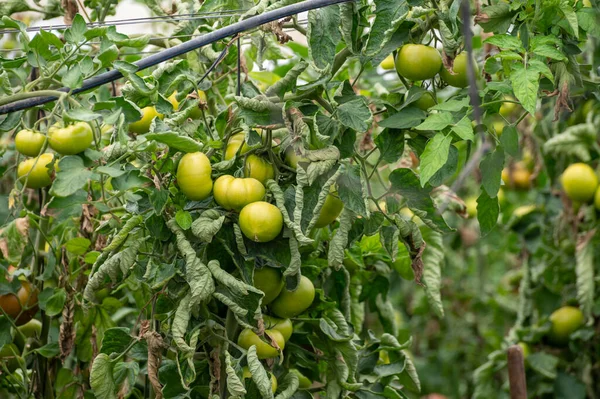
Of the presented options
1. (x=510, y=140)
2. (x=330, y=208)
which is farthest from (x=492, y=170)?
(x=330, y=208)

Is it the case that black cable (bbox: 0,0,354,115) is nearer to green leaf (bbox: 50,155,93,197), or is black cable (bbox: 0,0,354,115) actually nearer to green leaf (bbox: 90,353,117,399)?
green leaf (bbox: 50,155,93,197)

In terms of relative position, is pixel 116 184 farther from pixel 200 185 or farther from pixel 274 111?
pixel 274 111

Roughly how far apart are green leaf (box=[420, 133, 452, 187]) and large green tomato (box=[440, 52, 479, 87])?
0.12 meters

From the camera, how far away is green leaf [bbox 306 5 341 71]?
1.12 m

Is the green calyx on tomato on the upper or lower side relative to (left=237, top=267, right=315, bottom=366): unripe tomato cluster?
lower

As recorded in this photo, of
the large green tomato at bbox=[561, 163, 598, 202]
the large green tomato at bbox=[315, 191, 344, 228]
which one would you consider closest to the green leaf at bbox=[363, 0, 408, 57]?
the large green tomato at bbox=[315, 191, 344, 228]

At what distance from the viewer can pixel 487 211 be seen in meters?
1.23

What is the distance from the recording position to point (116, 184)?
3.55ft

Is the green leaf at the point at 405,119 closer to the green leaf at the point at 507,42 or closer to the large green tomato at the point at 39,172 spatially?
the green leaf at the point at 507,42

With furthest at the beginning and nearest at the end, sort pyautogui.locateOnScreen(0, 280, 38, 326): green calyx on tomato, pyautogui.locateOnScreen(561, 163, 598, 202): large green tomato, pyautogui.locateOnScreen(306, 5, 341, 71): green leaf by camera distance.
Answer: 1. pyautogui.locateOnScreen(561, 163, 598, 202): large green tomato
2. pyautogui.locateOnScreen(0, 280, 38, 326): green calyx on tomato
3. pyautogui.locateOnScreen(306, 5, 341, 71): green leaf

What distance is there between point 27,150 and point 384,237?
592 mm

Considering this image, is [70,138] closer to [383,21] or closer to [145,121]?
[145,121]

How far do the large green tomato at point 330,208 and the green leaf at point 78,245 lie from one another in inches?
18.6

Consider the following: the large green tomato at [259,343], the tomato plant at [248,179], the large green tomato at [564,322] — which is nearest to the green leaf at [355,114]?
the tomato plant at [248,179]
